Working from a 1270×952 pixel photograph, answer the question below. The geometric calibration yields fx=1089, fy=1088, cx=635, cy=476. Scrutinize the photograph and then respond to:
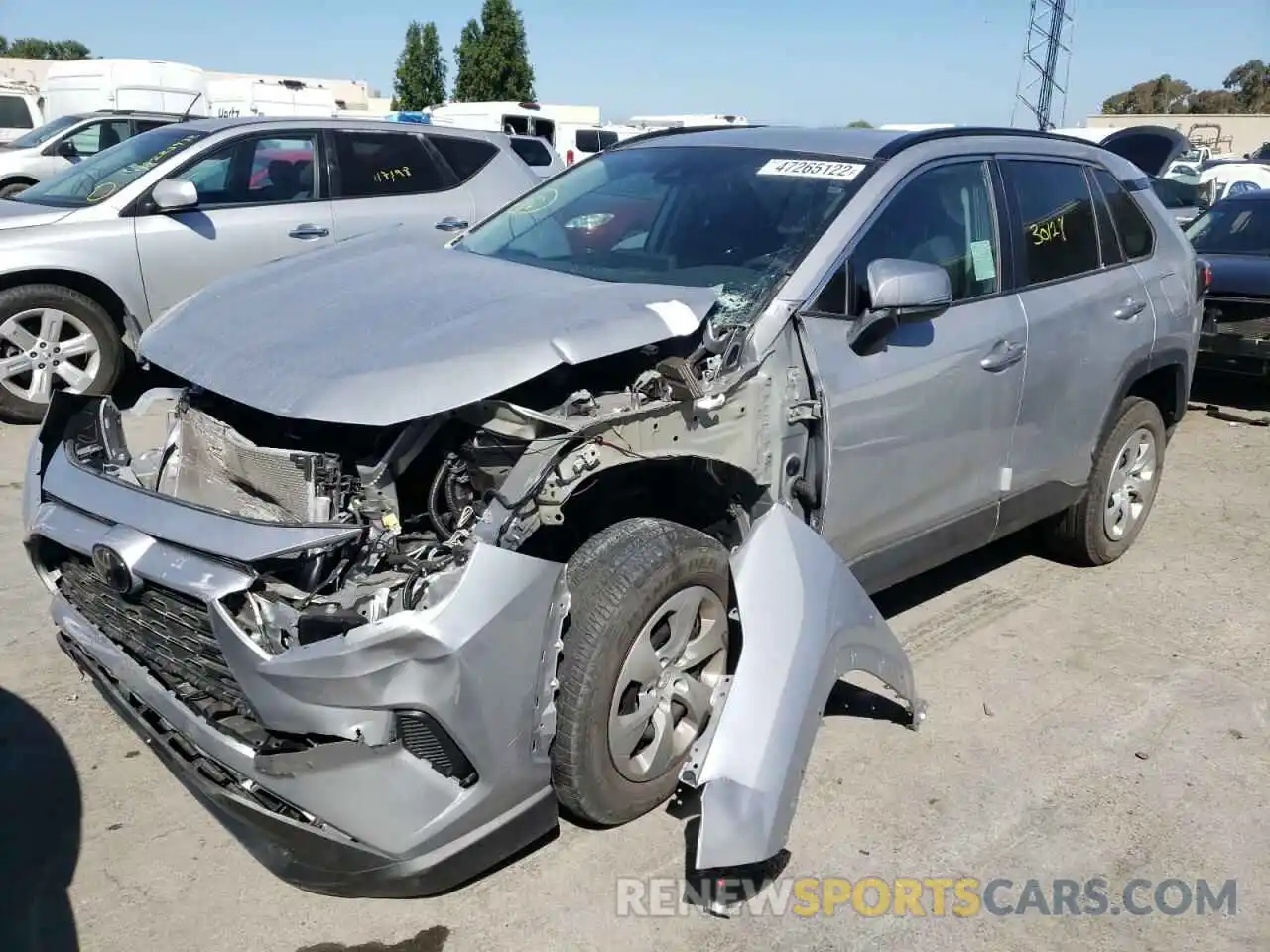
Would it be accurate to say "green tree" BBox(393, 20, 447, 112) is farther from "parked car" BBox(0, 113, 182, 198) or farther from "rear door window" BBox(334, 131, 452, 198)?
"rear door window" BBox(334, 131, 452, 198)

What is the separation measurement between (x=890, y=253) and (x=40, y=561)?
9.33 ft

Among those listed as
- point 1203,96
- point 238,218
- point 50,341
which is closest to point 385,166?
point 238,218

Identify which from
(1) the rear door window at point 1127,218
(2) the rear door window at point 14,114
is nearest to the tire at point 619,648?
(1) the rear door window at point 1127,218

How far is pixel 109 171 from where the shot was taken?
295 inches

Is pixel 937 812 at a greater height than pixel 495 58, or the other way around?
pixel 495 58

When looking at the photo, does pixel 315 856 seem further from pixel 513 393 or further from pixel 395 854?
pixel 513 393

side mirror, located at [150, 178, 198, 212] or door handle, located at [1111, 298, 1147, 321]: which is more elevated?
side mirror, located at [150, 178, 198, 212]

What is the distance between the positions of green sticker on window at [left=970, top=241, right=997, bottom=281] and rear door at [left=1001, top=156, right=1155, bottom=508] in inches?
6.2

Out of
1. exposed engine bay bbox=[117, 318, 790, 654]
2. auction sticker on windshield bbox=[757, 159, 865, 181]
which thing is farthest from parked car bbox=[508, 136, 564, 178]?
exposed engine bay bbox=[117, 318, 790, 654]

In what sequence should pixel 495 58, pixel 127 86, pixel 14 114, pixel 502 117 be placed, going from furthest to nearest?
1. pixel 495 58
2. pixel 502 117
3. pixel 14 114
4. pixel 127 86

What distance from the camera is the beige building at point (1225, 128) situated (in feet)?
147

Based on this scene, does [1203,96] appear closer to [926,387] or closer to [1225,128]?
[1225,128]

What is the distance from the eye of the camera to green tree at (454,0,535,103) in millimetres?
37688

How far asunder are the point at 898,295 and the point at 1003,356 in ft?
2.72
